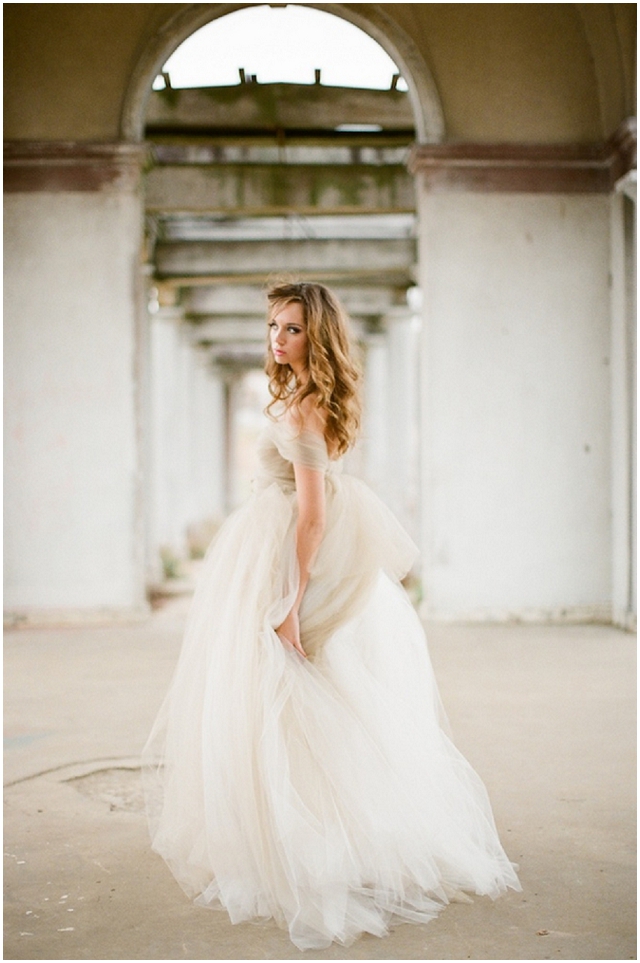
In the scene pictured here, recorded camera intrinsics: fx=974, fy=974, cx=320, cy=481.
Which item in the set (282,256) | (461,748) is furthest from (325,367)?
(282,256)

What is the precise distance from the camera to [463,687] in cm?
604

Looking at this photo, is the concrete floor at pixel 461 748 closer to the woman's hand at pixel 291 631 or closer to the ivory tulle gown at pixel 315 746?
the ivory tulle gown at pixel 315 746

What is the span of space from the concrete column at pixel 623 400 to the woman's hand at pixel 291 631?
6.04 metres

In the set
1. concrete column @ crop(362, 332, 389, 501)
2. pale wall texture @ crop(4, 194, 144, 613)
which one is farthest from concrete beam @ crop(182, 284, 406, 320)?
pale wall texture @ crop(4, 194, 144, 613)

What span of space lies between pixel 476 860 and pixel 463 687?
3.01m

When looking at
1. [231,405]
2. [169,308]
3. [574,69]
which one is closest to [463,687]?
[574,69]

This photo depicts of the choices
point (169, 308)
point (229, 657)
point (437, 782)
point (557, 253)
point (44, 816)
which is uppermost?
point (169, 308)

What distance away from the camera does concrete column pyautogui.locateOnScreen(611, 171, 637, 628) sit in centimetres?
857

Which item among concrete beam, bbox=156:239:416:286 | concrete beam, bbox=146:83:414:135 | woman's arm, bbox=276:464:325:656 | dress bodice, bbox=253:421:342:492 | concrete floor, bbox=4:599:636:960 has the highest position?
concrete beam, bbox=146:83:414:135

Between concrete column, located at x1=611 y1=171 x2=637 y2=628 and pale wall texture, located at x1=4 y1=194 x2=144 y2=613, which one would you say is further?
pale wall texture, located at x1=4 y1=194 x2=144 y2=613

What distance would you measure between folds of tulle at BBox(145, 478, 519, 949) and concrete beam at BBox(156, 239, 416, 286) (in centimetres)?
1230

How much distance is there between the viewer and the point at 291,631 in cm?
305

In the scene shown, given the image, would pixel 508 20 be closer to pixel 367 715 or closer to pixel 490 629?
pixel 490 629

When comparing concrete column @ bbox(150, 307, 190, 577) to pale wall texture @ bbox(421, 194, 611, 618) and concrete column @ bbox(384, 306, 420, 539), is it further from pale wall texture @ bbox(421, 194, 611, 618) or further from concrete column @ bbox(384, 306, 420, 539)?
pale wall texture @ bbox(421, 194, 611, 618)
